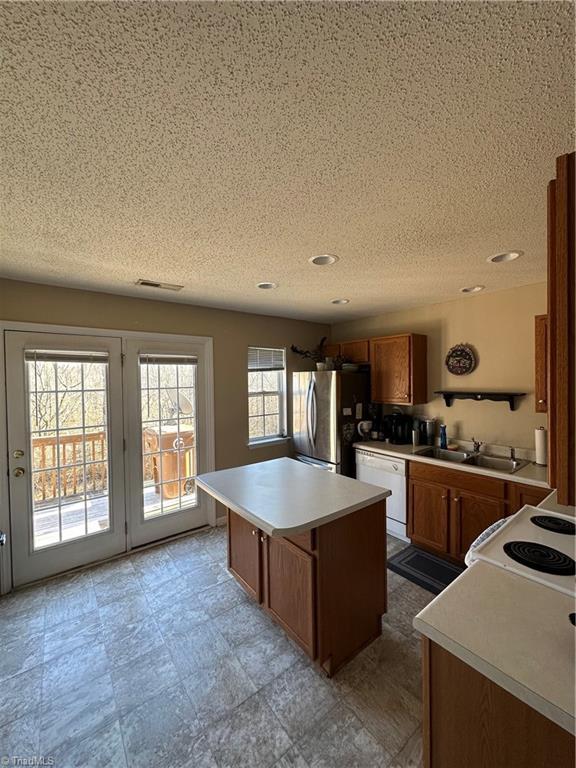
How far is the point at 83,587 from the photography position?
245 cm

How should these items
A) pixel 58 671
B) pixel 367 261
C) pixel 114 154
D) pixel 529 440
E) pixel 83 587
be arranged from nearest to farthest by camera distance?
pixel 114 154, pixel 58 671, pixel 367 261, pixel 83 587, pixel 529 440

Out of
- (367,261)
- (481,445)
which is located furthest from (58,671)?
(481,445)

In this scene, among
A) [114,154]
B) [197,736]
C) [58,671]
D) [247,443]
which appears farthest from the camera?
[247,443]

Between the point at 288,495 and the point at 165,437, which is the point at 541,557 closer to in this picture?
the point at 288,495

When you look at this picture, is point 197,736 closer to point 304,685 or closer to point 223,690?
point 223,690

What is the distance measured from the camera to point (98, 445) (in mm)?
2785

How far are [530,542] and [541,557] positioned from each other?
0.14 metres

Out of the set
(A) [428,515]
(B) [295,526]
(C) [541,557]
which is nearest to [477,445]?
(A) [428,515]

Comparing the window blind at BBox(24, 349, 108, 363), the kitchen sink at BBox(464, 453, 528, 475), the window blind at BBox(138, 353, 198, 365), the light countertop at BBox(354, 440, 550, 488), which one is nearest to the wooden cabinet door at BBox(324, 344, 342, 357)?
the light countertop at BBox(354, 440, 550, 488)

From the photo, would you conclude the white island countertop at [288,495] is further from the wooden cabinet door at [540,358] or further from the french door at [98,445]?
the wooden cabinet door at [540,358]

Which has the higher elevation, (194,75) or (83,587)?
(194,75)

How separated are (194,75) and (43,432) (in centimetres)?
279

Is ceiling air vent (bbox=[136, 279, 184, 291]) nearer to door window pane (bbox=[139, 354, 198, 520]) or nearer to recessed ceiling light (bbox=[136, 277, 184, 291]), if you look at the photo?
recessed ceiling light (bbox=[136, 277, 184, 291])

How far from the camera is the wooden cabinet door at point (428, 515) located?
2755 millimetres
